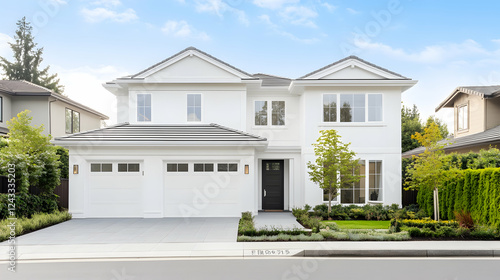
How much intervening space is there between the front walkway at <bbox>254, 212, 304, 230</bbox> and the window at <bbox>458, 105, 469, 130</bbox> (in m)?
14.2

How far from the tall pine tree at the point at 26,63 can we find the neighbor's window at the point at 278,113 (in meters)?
35.0

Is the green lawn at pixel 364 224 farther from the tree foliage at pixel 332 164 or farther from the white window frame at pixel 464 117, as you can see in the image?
the white window frame at pixel 464 117

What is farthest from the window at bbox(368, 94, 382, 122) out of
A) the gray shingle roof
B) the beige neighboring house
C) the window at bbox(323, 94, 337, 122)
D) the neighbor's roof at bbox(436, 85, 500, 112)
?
the beige neighboring house

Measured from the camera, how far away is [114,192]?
1583cm

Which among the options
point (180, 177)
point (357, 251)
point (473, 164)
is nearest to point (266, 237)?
point (357, 251)

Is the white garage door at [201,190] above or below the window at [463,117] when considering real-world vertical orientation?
below

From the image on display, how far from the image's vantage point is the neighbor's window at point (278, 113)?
62.2 ft

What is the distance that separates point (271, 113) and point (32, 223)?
11.0 m

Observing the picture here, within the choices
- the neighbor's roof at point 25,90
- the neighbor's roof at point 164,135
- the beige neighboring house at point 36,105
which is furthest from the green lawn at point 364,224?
the neighbor's roof at point 25,90

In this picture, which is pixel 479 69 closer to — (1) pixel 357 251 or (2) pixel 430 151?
(2) pixel 430 151

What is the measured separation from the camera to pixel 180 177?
52.5 ft

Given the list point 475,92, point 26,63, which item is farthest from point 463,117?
point 26,63

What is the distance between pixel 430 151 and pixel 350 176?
3.41 meters

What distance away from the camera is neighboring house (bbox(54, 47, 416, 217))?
1580 cm
